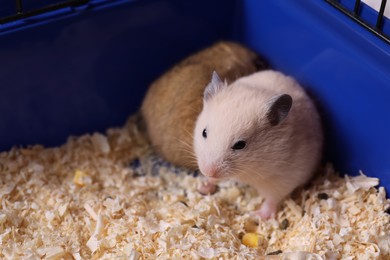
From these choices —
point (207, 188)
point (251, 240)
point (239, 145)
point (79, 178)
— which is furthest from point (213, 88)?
point (79, 178)

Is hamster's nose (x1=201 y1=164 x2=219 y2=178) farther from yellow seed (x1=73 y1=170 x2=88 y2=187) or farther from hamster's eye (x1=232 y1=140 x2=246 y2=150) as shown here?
yellow seed (x1=73 y1=170 x2=88 y2=187)

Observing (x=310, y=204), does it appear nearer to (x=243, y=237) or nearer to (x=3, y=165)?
(x=243, y=237)

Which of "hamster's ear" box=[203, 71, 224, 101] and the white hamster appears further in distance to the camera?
"hamster's ear" box=[203, 71, 224, 101]

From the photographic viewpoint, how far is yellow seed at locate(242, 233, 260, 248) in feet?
7.88

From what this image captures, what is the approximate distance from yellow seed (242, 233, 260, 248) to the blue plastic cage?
0.61 m

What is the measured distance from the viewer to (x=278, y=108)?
7.22 ft

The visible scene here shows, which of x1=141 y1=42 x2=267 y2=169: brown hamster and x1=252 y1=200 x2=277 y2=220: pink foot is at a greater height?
x1=141 y1=42 x2=267 y2=169: brown hamster

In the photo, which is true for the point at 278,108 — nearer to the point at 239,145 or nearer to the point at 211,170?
the point at 239,145

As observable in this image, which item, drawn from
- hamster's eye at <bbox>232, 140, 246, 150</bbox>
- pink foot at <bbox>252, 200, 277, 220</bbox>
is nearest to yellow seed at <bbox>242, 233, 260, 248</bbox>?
pink foot at <bbox>252, 200, 277, 220</bbox>

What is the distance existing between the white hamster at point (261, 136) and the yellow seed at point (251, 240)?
6.0 inches

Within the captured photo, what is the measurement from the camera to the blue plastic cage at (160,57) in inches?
95.1

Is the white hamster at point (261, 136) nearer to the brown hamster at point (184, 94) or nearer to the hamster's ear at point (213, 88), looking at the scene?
the hamster's ear at point (213, 88)

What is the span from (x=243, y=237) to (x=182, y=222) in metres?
0.31

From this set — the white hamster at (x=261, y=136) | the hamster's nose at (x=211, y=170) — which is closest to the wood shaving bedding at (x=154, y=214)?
the white hamster at (x=261, y=136)
